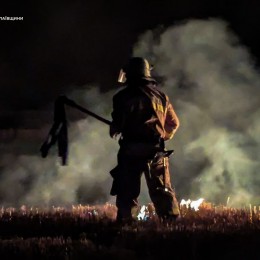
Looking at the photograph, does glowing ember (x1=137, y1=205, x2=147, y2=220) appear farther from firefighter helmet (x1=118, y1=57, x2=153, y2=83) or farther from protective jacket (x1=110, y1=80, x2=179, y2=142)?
firefighter helmet (x1=118, y1=57, x2=153, y2=83)

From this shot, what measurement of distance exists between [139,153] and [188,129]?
363cm

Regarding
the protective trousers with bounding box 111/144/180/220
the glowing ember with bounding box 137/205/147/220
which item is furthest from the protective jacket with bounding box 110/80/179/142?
the glowing ember with bounding box 137/205/147/220

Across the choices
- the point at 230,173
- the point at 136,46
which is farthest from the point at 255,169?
the point at 136,46

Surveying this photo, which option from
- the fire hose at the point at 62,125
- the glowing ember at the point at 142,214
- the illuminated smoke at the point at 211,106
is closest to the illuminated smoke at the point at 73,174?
the illuminated smoke at the point at 211,106

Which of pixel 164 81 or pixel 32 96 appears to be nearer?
pixel 164 81

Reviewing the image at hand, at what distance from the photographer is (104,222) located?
6.91 meters

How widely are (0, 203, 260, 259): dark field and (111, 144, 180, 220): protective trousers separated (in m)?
0.17

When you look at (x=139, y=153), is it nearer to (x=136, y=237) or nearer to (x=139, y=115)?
(x=139, y=115)

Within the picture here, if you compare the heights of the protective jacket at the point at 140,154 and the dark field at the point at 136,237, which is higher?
the protective jacket at the point at 140,154

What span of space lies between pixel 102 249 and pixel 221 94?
5.89 metres

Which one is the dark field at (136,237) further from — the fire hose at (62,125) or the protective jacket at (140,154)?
the fire hose at (62,125)

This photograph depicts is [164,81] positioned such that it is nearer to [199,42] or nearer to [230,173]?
[199,42]

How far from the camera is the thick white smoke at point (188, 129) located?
10.3 m

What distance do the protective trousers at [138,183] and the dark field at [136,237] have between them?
17 centimetres
